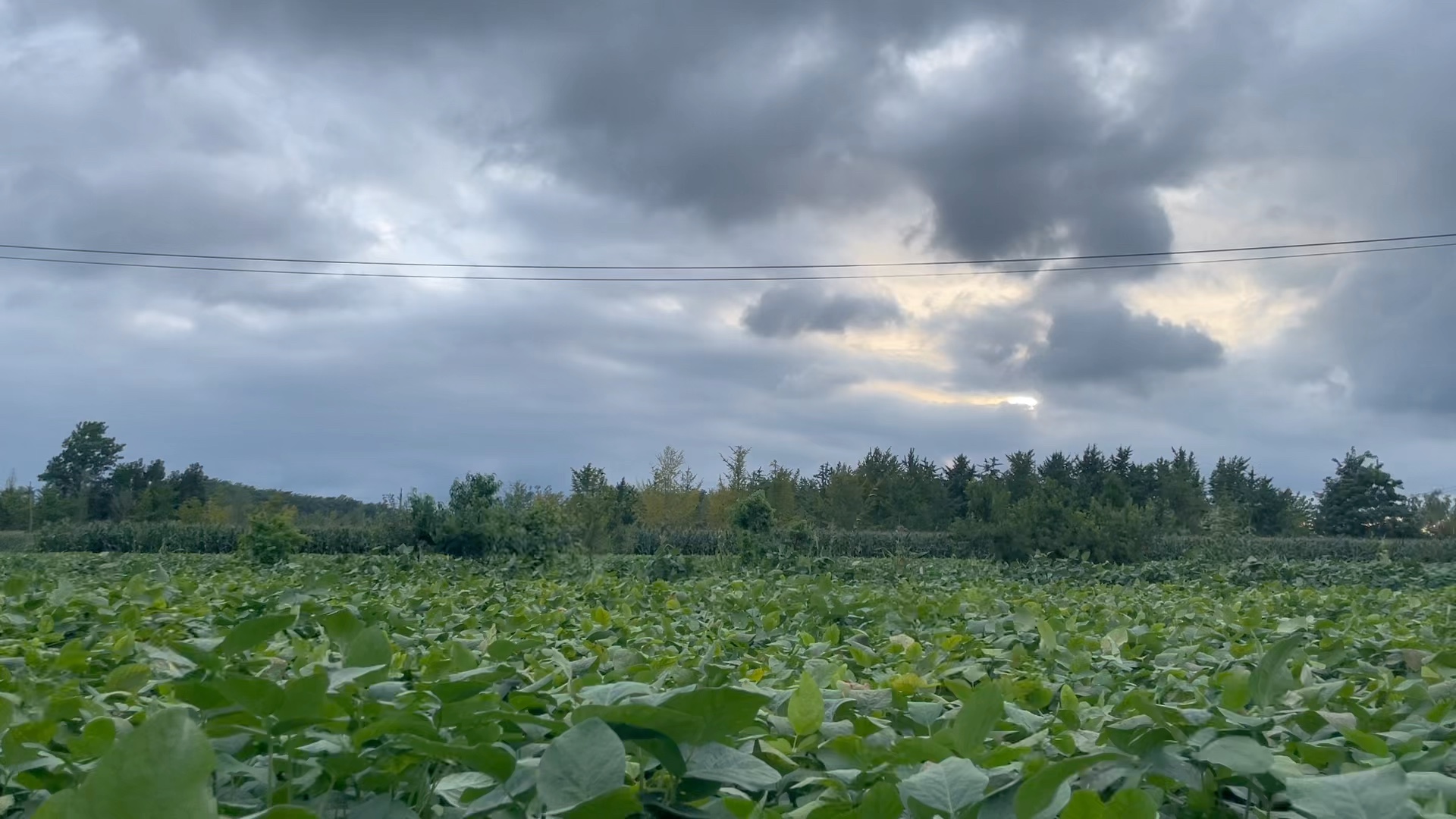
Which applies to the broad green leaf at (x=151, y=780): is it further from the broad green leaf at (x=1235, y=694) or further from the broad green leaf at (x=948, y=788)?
the broad green leaf at (x=1235, y=694)

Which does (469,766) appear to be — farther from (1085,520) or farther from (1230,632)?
(1085,520)

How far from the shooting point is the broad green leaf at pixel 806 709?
113cm

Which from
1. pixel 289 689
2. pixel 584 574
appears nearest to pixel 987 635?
pixel 289 689

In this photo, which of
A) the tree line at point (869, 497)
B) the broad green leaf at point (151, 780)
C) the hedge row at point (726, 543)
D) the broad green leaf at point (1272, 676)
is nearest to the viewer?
the broad green leaf at point (151, 780)

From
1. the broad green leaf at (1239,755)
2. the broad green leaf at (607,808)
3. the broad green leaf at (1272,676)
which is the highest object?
the broad green leaf at (1272,676)

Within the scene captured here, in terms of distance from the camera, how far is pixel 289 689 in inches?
33.4

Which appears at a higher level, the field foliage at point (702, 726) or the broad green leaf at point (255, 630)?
the broad green leaf at point (255, 630)

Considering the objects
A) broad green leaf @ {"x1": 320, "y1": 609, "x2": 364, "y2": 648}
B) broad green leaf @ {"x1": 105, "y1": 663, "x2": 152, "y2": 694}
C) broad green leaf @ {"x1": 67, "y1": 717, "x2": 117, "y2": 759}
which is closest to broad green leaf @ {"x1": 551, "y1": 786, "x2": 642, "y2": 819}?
broad green leaf @ {"x1": 67, "y1": 717, "x2": 117, "y2": 759}

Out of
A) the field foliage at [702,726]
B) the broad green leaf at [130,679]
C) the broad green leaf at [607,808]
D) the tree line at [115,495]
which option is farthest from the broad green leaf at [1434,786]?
the tree line at [115,495]

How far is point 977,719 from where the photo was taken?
1006 millimetres

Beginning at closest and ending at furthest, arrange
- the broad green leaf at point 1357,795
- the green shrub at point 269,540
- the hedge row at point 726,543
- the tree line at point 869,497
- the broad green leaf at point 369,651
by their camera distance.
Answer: the broad green leaf at point 1357,795, the broad green leaf at point 369,651, the green shrub at point 269,540, the hedge row at point 726,543, the tree line at point 869,497

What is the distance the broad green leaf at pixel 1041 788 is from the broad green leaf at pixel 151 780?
0.56 m

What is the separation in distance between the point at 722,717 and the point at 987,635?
191 centimetres

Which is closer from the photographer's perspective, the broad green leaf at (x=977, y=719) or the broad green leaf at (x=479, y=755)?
the broad green leaf at (x=479, y=755)
